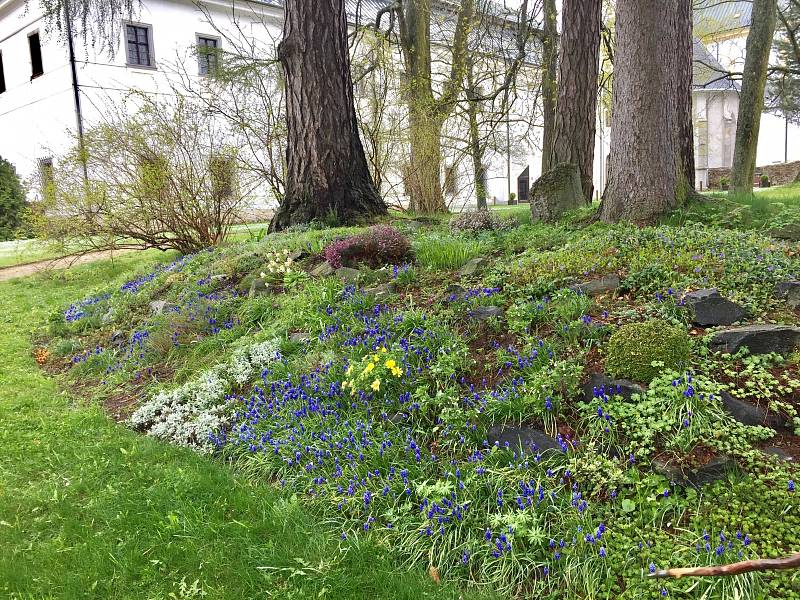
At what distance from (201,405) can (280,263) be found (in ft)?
7.62

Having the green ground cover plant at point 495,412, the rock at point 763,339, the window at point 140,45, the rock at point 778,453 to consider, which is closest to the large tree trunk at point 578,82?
the green ground cover plant at point 495,412

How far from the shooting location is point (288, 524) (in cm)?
289

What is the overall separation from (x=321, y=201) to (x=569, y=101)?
13.2ft

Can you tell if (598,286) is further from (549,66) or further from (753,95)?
(753,95)

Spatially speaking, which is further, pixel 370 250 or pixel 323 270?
pixel 370 250

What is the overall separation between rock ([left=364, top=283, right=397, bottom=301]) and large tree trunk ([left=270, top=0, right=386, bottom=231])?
3.44 m

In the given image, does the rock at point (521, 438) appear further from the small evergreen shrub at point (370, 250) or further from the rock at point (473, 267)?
the small evergreen shrub at point (370, 250)

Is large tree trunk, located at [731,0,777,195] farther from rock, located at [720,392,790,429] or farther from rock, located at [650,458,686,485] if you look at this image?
rock, located at [650,458,686,485]

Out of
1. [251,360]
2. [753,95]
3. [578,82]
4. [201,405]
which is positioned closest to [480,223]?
[578,82]

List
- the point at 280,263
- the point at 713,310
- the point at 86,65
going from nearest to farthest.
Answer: the point at 713,310 < the point at 280,263 < the point at 86,65

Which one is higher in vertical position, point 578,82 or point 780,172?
point 578,82

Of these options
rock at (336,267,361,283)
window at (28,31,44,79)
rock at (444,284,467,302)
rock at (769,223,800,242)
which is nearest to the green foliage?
window at (28,31,44,79)

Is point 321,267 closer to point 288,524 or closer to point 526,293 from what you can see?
point 526,293

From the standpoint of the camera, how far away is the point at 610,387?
3.09 metres
